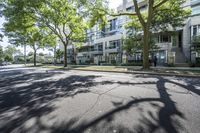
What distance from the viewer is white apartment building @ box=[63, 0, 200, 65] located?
27.0 meters

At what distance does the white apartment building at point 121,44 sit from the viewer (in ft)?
88.5

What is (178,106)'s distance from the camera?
468 cm

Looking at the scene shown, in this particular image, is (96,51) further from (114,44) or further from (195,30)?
(195,30)

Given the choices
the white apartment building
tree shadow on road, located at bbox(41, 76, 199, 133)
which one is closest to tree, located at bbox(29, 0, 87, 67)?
the white apartment building

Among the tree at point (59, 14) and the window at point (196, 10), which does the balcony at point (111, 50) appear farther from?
the window at point (196, 10)

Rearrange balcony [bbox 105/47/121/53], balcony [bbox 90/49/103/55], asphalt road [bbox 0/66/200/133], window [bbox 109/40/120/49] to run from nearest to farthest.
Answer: asphalt road [bbox 0/66/200/133] → balcony [bbox 105/47/121/53] → window [bbox 109/40/120/49] → balcony [bbox 90/49/103/55]

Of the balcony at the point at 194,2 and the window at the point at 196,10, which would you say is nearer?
the window at the point at 196,10

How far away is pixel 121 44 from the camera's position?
3488 cm

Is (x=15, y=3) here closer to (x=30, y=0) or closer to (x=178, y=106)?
(x=30, y=0)

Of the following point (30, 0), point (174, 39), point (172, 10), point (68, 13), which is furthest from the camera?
point (174, 39)

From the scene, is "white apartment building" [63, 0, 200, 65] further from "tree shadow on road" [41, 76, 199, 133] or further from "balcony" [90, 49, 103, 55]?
"tree shadow on road" [41, 76, 199, 133]

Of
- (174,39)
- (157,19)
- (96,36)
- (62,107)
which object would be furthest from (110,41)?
(62,107)

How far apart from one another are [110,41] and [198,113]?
4235 centimetres

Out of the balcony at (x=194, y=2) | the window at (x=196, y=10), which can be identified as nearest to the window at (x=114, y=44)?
the balcony at (x=194, y=2)
